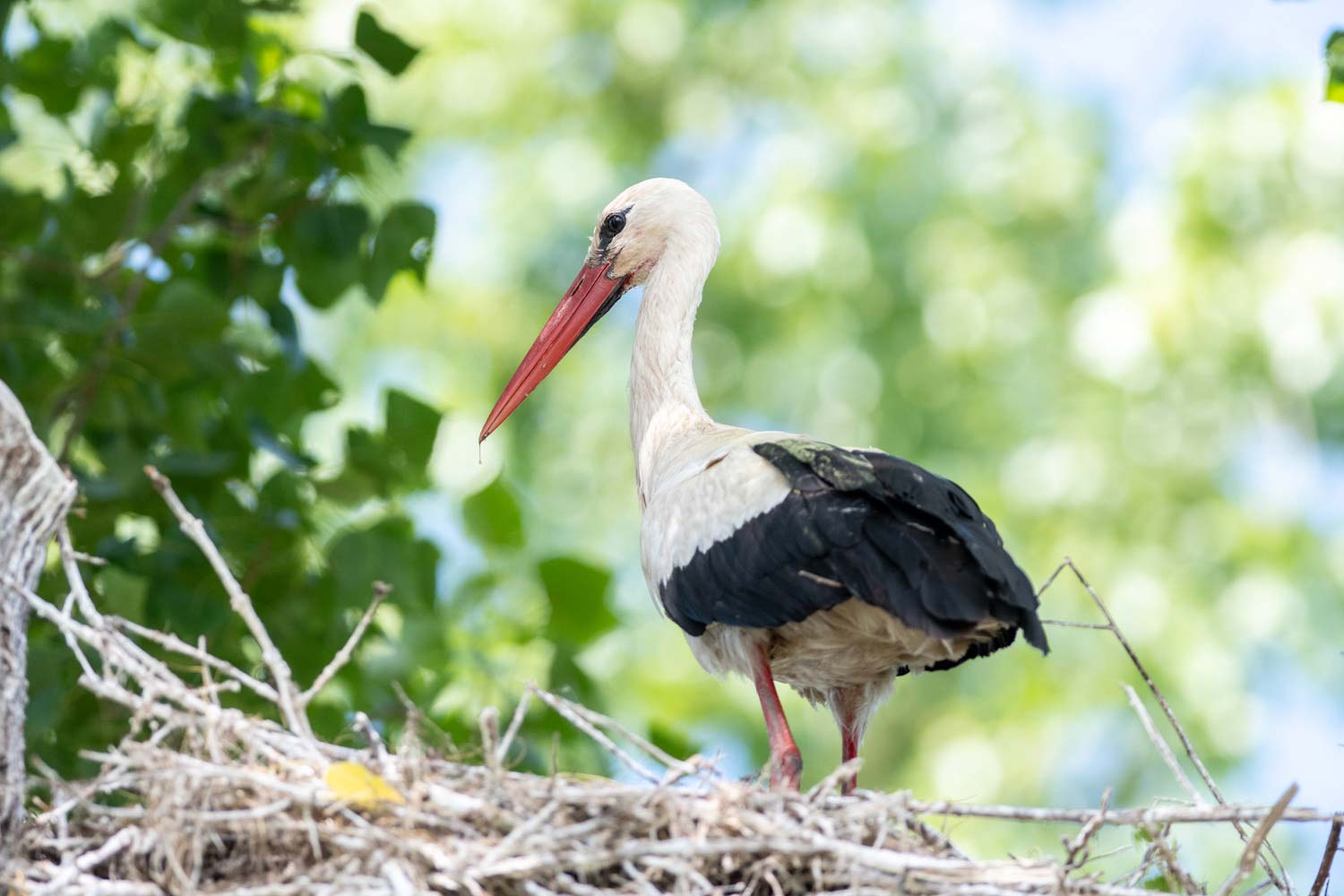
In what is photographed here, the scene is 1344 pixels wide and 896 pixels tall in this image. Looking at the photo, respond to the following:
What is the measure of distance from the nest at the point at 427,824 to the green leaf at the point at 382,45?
218 cm

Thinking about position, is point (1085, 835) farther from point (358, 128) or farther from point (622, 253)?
point (358, 128)

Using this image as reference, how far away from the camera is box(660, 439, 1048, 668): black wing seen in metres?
3.04

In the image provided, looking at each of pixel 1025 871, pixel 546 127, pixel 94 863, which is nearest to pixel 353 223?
pixel 94 863

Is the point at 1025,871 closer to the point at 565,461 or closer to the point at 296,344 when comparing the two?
the point at 296,344

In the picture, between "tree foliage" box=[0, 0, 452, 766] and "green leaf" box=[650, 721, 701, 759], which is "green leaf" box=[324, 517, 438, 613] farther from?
"green leaf" box=[650, 721, 701, 759]

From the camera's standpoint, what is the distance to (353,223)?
477cm

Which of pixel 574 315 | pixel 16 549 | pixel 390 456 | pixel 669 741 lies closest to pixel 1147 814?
pixel 16 549

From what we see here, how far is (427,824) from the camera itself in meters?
2.60

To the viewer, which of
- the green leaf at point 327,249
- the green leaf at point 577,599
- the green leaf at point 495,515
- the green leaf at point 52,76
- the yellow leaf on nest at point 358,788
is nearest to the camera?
the yellow leaf on nest at point 358,788

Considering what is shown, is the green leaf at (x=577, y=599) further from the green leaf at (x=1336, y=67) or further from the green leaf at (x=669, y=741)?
the green leaf at (x=1336, y=67)

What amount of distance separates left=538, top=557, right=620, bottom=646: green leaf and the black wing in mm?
1496

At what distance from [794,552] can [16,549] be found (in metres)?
1.42

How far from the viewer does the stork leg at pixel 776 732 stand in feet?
11.4

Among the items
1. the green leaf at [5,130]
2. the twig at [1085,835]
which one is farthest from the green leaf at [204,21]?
the twig at [1085,835]
